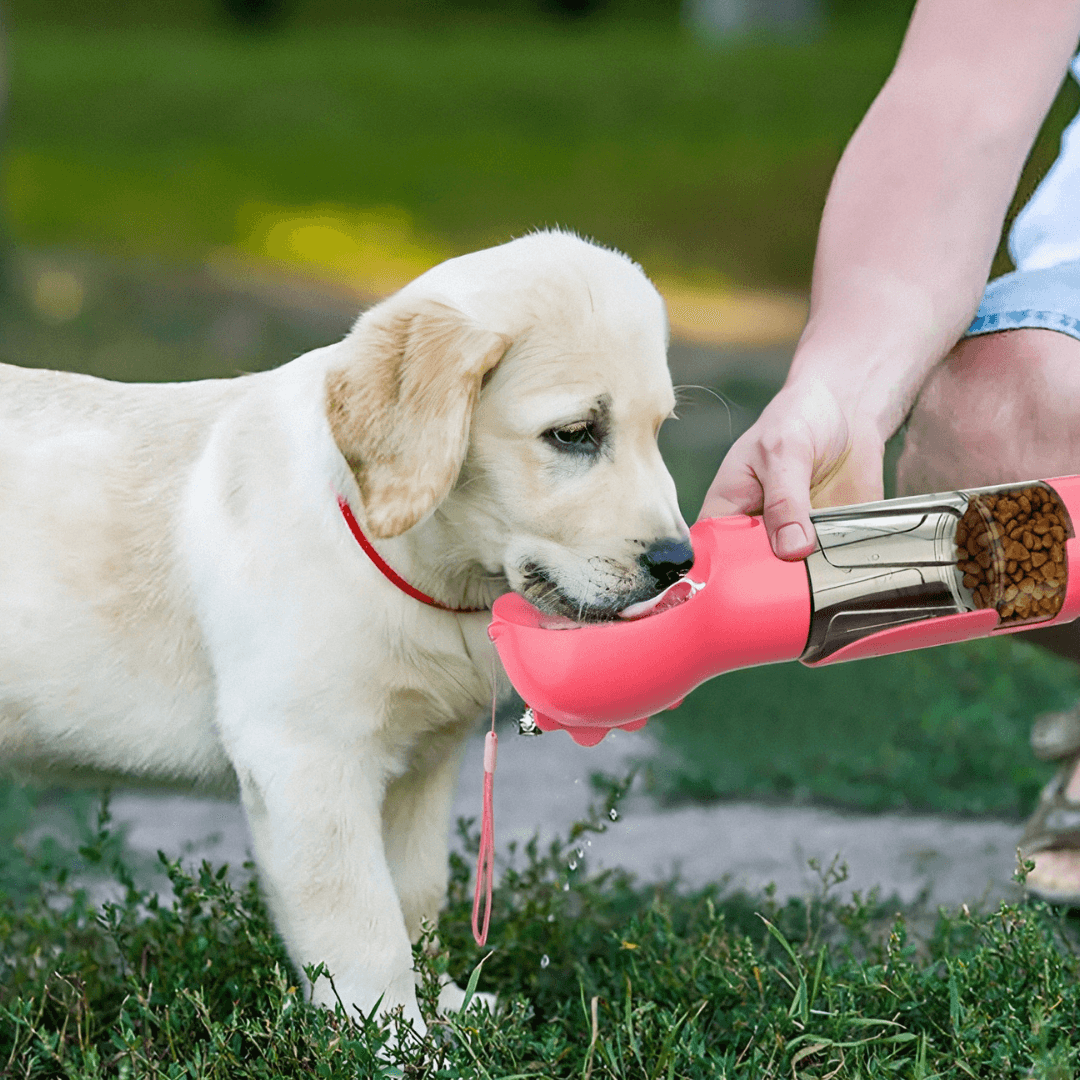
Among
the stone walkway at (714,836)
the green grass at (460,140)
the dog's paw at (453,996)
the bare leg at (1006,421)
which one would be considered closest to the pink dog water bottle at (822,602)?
the bare leg at (1006,421)

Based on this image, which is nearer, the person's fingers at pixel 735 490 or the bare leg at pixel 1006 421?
the person's fingers at pixel 735 490

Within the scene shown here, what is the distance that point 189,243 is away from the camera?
1238 centimetres

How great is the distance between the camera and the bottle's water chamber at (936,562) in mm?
2164

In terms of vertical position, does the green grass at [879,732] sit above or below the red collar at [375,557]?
below

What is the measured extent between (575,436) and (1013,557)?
0.67m

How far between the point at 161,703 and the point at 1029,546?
54.3 inches

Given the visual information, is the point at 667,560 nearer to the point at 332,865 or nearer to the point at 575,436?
the point at 575,436

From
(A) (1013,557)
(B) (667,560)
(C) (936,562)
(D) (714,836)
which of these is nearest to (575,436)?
(B) (667,560)

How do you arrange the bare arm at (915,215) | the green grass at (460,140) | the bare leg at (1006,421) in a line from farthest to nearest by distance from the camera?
the green grass at (460,140) → the bare leg at (1006,421) → the bare arm at (915,215)

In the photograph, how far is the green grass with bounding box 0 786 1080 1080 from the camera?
2.19 metres

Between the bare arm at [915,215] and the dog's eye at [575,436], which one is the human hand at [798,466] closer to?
the bare arm at [915,215]

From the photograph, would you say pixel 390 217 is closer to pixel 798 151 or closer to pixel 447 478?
pixel 798 151

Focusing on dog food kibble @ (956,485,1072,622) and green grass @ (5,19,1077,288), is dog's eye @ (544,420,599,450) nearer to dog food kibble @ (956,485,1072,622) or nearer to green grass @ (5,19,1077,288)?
dog food kibble @ (956,485,1072,622)

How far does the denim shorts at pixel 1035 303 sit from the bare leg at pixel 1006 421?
0.02 meters
